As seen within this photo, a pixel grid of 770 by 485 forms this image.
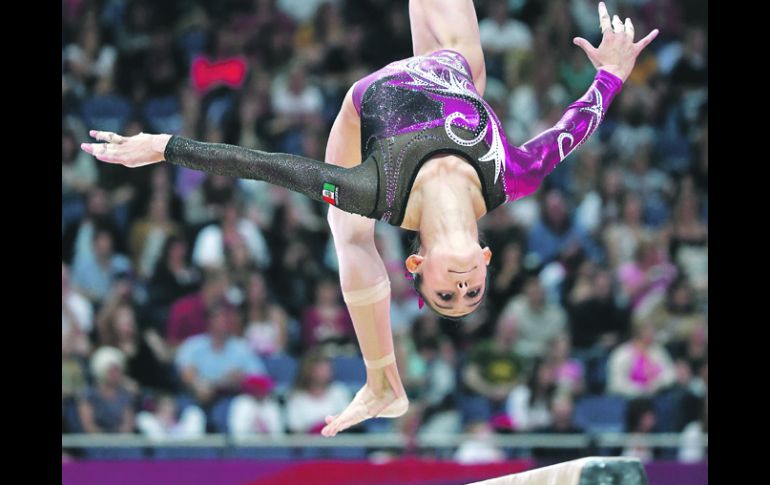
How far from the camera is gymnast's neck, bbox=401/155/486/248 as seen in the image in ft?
12.9

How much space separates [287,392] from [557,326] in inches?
66.1

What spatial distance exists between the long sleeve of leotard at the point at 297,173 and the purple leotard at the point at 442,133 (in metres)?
0.06

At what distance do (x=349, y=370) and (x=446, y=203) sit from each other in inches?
130

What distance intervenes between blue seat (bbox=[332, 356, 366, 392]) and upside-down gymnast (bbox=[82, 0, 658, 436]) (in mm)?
2537

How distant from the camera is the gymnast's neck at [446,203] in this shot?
12.9 feet

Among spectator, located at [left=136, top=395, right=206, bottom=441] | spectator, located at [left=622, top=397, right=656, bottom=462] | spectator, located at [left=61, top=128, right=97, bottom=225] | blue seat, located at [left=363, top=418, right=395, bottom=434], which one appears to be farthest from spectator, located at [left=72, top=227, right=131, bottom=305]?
spectator, located at [left=622, top=397, right=656, bottom=462]

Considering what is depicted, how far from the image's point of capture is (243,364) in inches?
279

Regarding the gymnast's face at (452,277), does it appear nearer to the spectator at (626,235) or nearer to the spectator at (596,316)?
the spectator at (596,316)

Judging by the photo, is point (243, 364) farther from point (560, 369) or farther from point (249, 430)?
point (560, 369)

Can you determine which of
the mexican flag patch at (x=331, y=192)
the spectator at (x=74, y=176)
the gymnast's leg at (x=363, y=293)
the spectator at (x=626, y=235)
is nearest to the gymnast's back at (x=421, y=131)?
the mexican flag patch at (x=331, y=192)

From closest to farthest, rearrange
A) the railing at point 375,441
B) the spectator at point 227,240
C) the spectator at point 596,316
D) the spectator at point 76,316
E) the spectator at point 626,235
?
the railing at point 375,441 < the spectator at point 76,316 < the spectator at point 596,316 < the spectator at point 227,240 < the spectator at point 626,235

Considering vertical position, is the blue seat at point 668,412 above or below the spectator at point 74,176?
below

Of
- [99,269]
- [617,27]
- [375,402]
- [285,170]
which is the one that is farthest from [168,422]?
[617,27]

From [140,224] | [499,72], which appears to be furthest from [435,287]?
[499,72]
